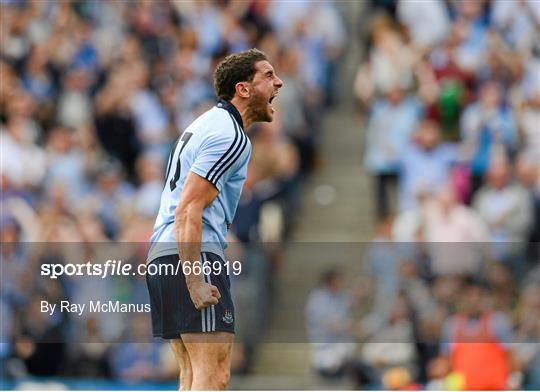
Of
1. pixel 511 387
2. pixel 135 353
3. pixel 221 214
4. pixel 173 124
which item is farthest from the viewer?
pixel 173 124

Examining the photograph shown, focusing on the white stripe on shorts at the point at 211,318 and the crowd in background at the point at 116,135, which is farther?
the crowd in background at the point at 116,135

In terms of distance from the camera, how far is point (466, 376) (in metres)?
12.2

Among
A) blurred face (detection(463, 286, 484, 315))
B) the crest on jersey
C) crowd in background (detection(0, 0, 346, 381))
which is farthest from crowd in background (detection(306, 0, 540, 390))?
the crest on jersey

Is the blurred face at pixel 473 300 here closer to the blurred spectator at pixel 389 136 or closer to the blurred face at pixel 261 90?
the blurred spectator at pixel 389 136

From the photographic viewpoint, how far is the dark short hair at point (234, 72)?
25.0 ft

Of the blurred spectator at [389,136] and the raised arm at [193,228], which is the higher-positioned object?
the blurred spectator at [389,136]

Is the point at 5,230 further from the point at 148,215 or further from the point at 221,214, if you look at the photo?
the point at 221,214

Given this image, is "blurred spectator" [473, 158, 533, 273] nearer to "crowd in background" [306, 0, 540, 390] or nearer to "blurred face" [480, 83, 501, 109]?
"crowd in background" [306, 0, 540, 390]

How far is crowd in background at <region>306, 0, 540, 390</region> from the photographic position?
492 inches

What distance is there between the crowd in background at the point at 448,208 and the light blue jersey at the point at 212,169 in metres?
5.19

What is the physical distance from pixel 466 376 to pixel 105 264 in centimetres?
342

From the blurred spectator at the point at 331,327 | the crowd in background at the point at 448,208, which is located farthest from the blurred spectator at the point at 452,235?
the blurred spectator at the point at 331,327

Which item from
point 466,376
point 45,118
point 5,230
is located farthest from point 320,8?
point 466,376

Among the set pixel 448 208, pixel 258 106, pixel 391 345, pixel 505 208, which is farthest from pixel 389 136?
pixel 258 106
